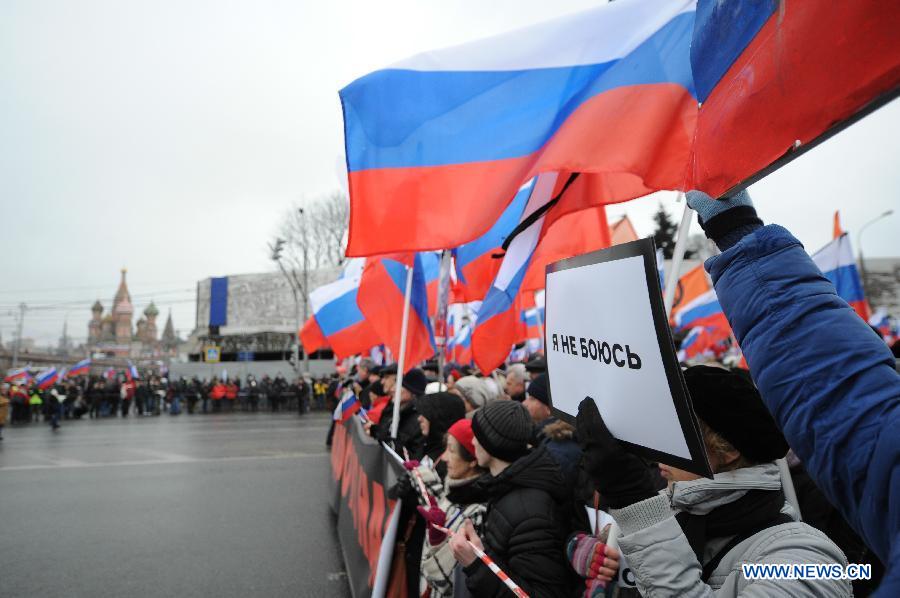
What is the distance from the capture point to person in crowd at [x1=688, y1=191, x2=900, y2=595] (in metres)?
0.71

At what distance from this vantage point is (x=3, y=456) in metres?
12.0

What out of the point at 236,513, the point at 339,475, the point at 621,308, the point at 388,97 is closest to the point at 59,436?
the point at 236,513

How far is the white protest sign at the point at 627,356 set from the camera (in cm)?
121

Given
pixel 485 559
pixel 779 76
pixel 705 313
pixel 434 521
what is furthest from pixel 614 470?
pixel 705 313

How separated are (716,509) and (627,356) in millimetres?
506

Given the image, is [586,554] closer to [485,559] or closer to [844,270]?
[485,559]

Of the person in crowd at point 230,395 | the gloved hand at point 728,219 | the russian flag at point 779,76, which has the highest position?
the russian flag at point 779,76

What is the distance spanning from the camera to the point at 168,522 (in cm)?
683

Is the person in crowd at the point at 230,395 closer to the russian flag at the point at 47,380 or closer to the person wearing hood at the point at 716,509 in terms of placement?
the russian flag at the point at 47,380

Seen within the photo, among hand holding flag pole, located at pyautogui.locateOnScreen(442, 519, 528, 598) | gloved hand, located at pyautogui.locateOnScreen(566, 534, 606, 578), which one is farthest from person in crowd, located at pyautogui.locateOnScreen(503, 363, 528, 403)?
gloved hand, located at pyautogui.locateOnScreen(566, 534, 606, 578)

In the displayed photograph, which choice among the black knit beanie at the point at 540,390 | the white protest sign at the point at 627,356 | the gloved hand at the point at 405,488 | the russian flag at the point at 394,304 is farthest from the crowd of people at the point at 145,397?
the white protest sign at the point at 627,356

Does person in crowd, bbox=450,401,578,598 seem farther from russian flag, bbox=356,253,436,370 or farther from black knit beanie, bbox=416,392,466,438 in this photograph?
russian flag, bbox=356,253,436,370

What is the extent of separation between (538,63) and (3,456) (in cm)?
1413

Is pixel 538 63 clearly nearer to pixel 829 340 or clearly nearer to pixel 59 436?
pixel 829 340
